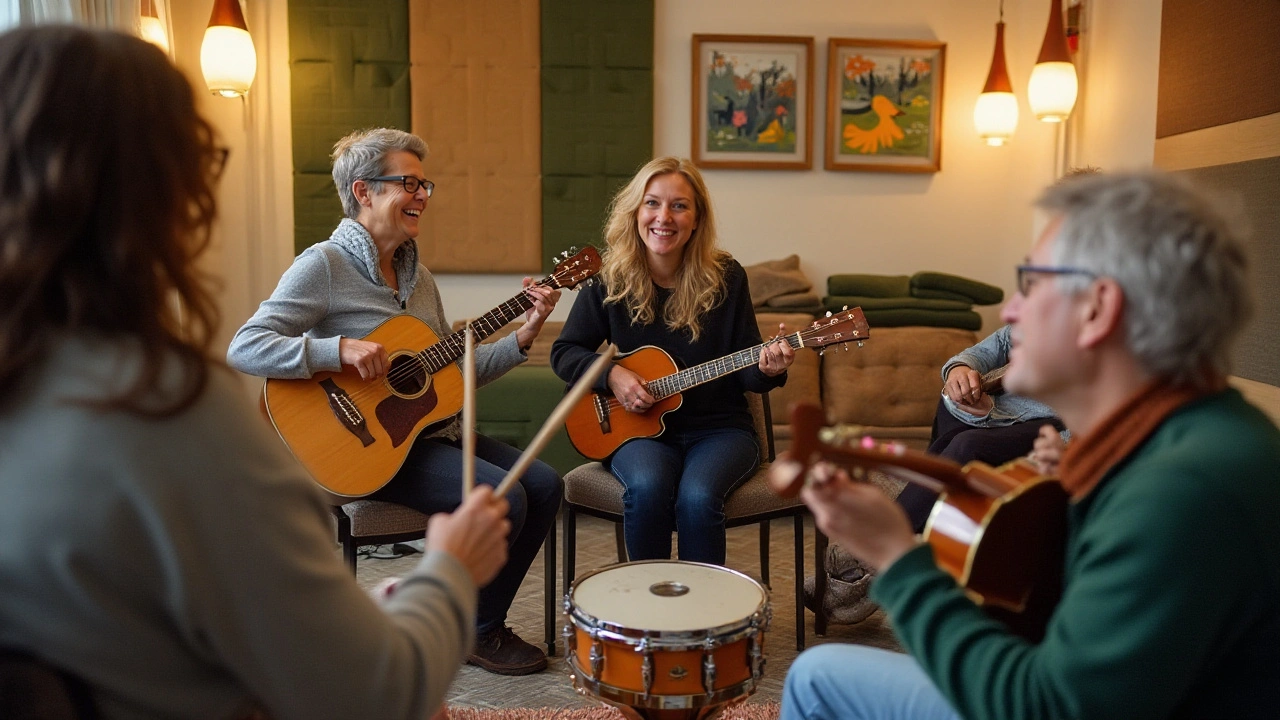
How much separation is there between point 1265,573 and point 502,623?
1999mm

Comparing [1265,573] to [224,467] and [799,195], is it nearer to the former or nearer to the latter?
[224,467]

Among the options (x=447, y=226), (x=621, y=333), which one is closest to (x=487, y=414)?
(x=447, y=226)

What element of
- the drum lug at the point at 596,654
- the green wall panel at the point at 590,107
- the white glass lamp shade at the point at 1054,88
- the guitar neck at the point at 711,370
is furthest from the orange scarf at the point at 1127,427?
the green wall panel at the point at 590,107

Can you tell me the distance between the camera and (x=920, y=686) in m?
1.27

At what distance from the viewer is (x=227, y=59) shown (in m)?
3.95

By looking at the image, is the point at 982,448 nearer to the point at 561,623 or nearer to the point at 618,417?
the point at 618,417

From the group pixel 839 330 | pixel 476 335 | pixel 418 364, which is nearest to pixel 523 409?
pixel 476 335

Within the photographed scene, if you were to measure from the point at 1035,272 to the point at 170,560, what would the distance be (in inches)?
34.9

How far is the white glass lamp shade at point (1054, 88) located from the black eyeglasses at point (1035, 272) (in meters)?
3.19

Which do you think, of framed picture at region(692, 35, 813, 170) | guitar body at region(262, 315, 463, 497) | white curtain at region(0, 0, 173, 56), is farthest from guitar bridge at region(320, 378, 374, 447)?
framed picture at region(692, 35, 813, 170)

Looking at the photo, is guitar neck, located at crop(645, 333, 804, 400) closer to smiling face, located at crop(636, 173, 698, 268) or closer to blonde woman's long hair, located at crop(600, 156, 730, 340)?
blonde woman's long hair, located at crop(600, 156, 730, 340)

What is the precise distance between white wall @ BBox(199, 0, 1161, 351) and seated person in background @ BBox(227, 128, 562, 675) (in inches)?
75.0

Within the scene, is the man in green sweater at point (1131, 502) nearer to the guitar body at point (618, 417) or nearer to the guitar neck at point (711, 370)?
the guitar neck at point (711, 370)

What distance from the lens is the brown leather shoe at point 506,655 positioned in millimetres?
2570
